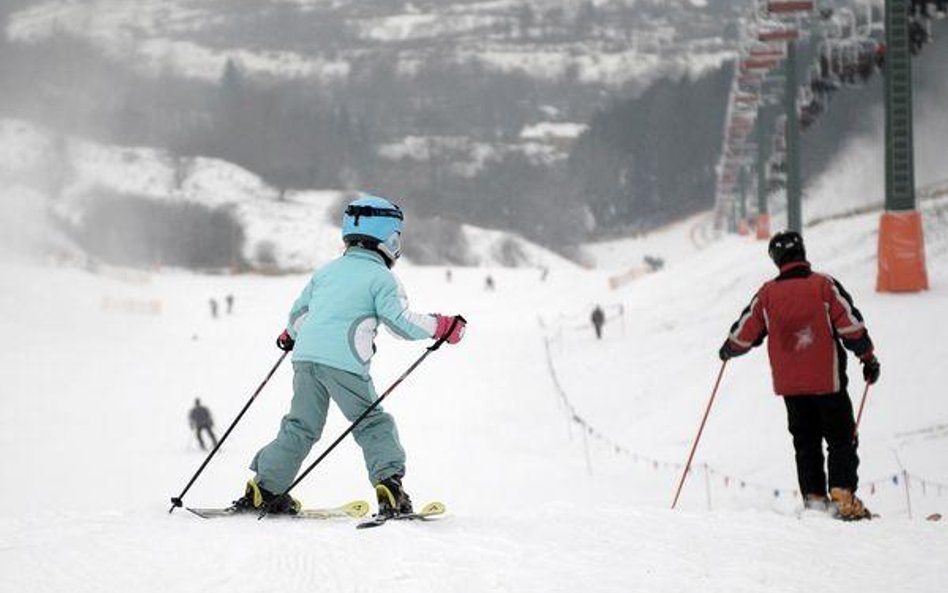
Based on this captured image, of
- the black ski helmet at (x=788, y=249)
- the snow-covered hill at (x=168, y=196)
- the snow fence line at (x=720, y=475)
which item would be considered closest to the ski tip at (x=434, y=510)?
the black ski helmet at (x=788, y=249)

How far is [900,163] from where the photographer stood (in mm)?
13805

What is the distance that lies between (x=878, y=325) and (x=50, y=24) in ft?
641

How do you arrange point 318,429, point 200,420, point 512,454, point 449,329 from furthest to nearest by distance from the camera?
1. point 200,420
2. point 512,454
3. point 318,429
4. point 449,329

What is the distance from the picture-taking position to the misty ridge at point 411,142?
89.9 metres

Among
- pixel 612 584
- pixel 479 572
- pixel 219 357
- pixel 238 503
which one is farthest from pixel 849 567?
pixel 219 357

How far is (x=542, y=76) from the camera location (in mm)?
177125

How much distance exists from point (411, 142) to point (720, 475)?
438 feet

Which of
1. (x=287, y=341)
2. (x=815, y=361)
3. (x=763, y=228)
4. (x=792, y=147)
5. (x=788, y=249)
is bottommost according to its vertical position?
(x=763, y=228)

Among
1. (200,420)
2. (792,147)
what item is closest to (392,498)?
(200,420)

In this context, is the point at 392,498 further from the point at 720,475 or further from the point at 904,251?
the point at 904,251

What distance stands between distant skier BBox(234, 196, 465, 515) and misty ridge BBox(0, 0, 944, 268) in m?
64.1

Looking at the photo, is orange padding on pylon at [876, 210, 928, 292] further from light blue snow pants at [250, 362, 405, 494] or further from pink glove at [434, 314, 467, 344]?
light blue snow pants at [250, 362, 405, 494]

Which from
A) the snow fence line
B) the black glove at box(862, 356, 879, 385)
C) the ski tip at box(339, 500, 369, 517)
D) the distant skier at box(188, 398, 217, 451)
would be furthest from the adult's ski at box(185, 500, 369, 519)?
the distant skier at box(188, 398, 217, 451)

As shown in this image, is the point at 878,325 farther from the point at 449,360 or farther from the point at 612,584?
the point at 449,360
